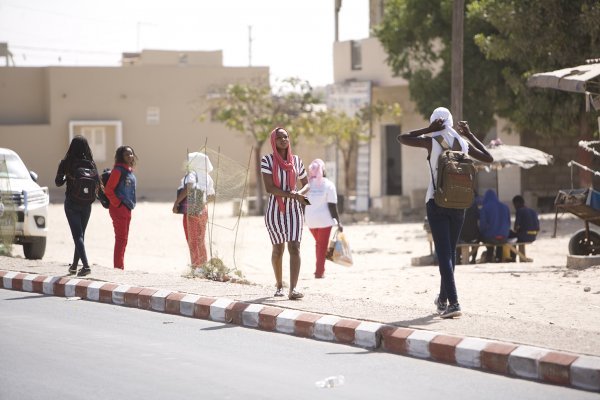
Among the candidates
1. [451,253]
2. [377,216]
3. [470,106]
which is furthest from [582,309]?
[377,216]

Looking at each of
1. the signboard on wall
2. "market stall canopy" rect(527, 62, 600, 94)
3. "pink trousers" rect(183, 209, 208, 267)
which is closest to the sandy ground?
"pink trousers" rect(183, 209, 208, 267)

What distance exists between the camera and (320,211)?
16891 mm

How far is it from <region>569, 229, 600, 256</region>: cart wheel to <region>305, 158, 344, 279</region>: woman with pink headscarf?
12.4 ft

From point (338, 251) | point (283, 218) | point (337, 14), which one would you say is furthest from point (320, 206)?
point (337, 14)

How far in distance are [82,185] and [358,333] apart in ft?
19.1

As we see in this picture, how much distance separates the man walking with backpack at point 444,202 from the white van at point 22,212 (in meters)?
9.13

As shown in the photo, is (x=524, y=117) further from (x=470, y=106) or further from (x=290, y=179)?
(x=290, y=179)

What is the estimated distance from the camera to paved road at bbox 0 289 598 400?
26.0 feet

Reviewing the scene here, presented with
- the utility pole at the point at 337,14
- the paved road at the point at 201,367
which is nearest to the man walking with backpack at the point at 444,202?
the paved road at the point at 201,367

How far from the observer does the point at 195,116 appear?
2201 inches

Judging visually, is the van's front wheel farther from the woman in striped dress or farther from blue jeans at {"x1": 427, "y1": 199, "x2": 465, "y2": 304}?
blue jeans at {"x1": 427, "y1": 199, "x2": 465, "y2": 304}

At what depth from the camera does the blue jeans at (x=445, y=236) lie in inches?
412

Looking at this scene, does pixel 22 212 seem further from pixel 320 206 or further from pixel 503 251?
pixel 503 251

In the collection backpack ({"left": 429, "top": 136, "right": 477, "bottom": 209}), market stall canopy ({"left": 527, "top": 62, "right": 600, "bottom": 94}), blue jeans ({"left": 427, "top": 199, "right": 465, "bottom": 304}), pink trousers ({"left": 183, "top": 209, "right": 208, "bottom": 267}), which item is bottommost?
pink trousers ({"left": 183, "top": 209, "right": 208, "bottom": 267})
